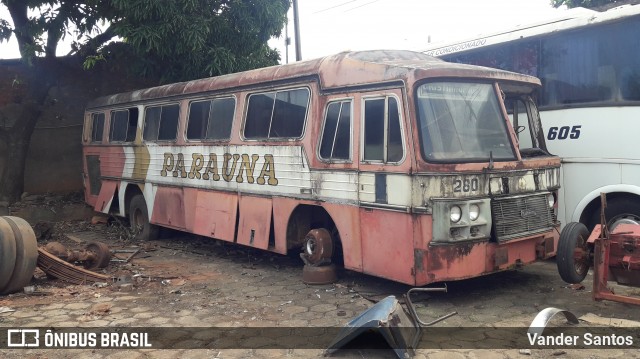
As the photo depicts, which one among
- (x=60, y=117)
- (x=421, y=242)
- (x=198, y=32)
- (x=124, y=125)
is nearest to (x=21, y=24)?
(x=60, y=117)

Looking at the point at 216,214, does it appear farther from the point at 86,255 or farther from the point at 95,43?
the point at 95,43

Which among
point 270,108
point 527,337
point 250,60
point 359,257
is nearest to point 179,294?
point 359,257

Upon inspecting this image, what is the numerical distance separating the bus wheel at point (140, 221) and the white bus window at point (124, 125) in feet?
3.88

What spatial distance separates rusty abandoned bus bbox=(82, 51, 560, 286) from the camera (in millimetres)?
5242

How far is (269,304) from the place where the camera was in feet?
19.2

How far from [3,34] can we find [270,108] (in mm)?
7428

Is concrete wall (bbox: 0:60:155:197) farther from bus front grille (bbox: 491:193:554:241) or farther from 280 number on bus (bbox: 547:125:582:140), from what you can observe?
bus front grille (bbox: 491:193:554:241)

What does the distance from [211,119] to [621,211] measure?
5.65m

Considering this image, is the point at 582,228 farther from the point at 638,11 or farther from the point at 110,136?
the point at 110,136

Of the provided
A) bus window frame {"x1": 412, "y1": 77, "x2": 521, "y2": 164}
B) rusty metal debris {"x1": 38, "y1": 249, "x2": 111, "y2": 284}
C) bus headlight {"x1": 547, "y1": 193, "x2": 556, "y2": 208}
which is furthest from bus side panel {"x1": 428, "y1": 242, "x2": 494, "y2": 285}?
rusty metal debris {"x1": 38, "y1": 249, "x2": 111, "y2": 284}

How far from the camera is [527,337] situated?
458 centimetres

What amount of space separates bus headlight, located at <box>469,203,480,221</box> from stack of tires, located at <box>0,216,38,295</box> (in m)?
4.87

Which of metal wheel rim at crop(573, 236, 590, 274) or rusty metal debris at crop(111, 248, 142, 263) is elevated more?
metal wheel rim at crop(573, 236, 590, 274)

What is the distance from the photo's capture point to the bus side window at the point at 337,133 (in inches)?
235
